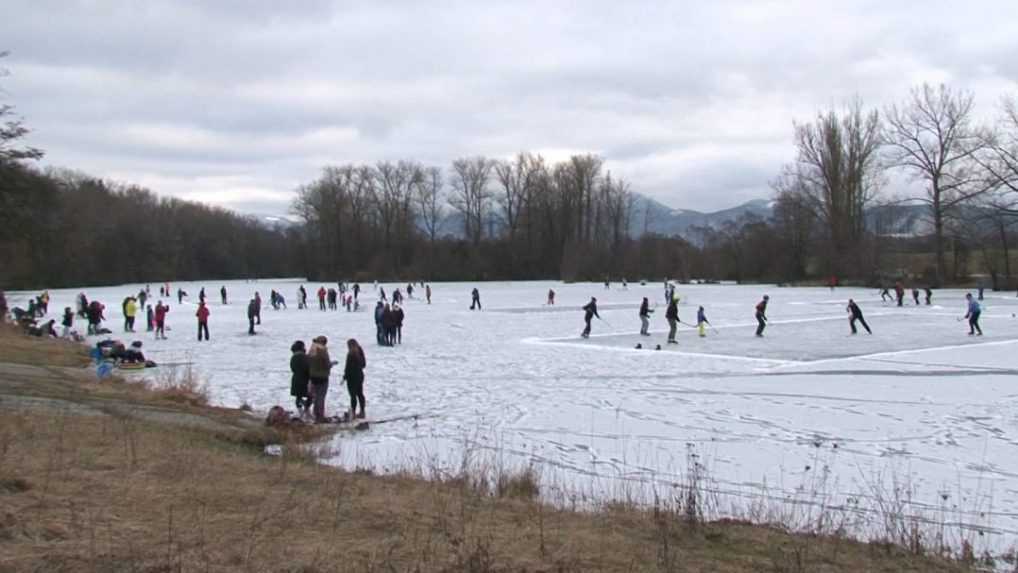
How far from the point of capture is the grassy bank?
14.6 feet

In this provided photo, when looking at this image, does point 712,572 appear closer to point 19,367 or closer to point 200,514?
point 200,514

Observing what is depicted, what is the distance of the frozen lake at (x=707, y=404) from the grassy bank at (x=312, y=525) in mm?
1706

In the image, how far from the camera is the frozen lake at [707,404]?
824cm

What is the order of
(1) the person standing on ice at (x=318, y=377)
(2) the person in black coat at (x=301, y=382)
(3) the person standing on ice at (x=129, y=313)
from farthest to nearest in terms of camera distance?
(3) the person standing on ice at (x=129, y=313)
(2) the person in black coat at (x=301, y=382)
(1) the person standing on ice at (x=318, y=377)

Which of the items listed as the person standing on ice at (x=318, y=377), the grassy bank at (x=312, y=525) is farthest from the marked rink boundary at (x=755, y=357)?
the grassy bank at (x=312, y=525)

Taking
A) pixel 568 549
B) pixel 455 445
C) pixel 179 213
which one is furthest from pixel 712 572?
pixel 179 213

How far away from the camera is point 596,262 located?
96000mm

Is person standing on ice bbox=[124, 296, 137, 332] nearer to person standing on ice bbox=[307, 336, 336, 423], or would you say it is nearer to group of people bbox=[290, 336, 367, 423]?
group of people bbox=[290, 336, 367, 423]

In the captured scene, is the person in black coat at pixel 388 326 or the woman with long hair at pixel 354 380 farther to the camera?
the person in black coat at pixel 388 326

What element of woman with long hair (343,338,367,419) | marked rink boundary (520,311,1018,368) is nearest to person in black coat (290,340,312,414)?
woman with long hair (343,338,367,419)

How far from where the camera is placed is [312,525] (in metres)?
5.16

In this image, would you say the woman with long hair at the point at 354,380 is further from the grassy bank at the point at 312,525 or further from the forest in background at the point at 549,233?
the forest in background at the point at 549,233

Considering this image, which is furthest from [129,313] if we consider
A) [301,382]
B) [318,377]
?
[318,377]

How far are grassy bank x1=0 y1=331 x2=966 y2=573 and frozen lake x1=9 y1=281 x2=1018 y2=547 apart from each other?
171cm
